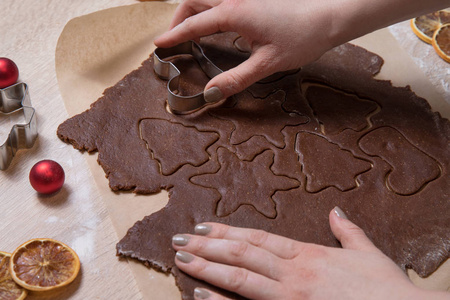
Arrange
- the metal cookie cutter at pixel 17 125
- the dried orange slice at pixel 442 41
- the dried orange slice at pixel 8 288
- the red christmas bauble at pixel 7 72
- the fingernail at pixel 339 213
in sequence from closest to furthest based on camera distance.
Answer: the dried orange slice at pixel 8 288
the fingernail at pixel 339 213
the metal cookie cutter at pixel 17 125
the red christmas bauble at pixel 7 72
the dried orange slice at pixel 442 41

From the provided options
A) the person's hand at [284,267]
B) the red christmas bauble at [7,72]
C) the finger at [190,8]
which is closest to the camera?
the person's hand at [284,267]

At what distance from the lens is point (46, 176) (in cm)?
183

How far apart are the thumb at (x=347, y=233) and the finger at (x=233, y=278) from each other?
1.12 ft

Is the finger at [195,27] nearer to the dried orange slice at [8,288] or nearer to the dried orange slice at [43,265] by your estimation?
the dried orange slice at [43,265]

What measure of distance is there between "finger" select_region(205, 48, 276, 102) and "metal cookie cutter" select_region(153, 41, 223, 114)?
3.4 inches

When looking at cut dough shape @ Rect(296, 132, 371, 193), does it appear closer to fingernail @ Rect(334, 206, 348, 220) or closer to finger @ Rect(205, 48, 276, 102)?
fingernail @ Rect(334, 206, 348, 220)

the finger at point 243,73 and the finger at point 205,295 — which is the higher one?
the finger at point 243,73

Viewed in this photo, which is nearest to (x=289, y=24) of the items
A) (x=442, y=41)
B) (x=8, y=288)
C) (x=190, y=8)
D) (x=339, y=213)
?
(x=190, y=8)

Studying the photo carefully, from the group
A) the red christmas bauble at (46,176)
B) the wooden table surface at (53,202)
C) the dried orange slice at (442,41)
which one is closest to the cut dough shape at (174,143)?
the wooden table surface at (53,202)

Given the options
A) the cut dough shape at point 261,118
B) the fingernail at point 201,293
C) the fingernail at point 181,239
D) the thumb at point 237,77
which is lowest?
the fingernail at point 201,293

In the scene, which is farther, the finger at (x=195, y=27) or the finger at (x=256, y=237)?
the finger at (x=195, y=27)

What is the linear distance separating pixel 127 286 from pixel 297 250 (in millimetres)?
623

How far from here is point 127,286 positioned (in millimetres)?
1708

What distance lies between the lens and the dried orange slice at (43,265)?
1604 mm
